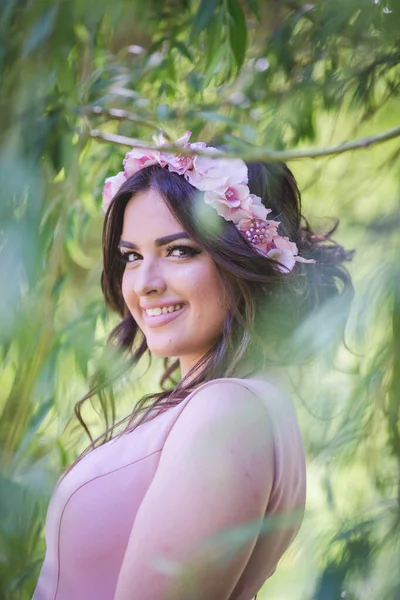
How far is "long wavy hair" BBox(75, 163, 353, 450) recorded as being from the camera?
1.21 m

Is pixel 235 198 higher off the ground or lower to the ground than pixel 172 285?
higher

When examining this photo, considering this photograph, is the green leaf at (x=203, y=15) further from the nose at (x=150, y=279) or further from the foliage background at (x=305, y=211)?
the nose at (x=150, y=279)

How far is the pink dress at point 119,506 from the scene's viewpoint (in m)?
1.10

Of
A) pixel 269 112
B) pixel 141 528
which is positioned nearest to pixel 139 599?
pixel 141 528

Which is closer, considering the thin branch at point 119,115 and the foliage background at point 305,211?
the foliage background at point 305,211

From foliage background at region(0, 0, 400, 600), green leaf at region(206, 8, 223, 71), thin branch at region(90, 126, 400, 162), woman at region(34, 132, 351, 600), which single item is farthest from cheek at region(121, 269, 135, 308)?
thin branch at region(90, 126, 400, 162)

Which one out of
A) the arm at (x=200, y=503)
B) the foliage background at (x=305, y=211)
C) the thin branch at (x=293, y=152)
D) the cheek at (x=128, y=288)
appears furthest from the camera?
the cheek at (x=128, y=288)

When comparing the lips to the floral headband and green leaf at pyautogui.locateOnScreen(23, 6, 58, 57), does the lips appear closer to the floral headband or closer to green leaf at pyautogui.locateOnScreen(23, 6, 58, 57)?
the floral headband

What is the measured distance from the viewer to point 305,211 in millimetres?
1624

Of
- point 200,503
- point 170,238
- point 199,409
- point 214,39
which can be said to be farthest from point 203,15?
point 200,503

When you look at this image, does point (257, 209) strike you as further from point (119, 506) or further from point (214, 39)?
point (119, 506)

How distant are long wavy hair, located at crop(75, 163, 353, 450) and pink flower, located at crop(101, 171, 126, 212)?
3cm

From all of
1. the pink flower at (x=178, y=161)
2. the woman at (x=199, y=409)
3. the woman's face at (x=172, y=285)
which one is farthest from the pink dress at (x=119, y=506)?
→ the pink flower at (x=178, y=161)

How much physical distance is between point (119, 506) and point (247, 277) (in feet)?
1.18
